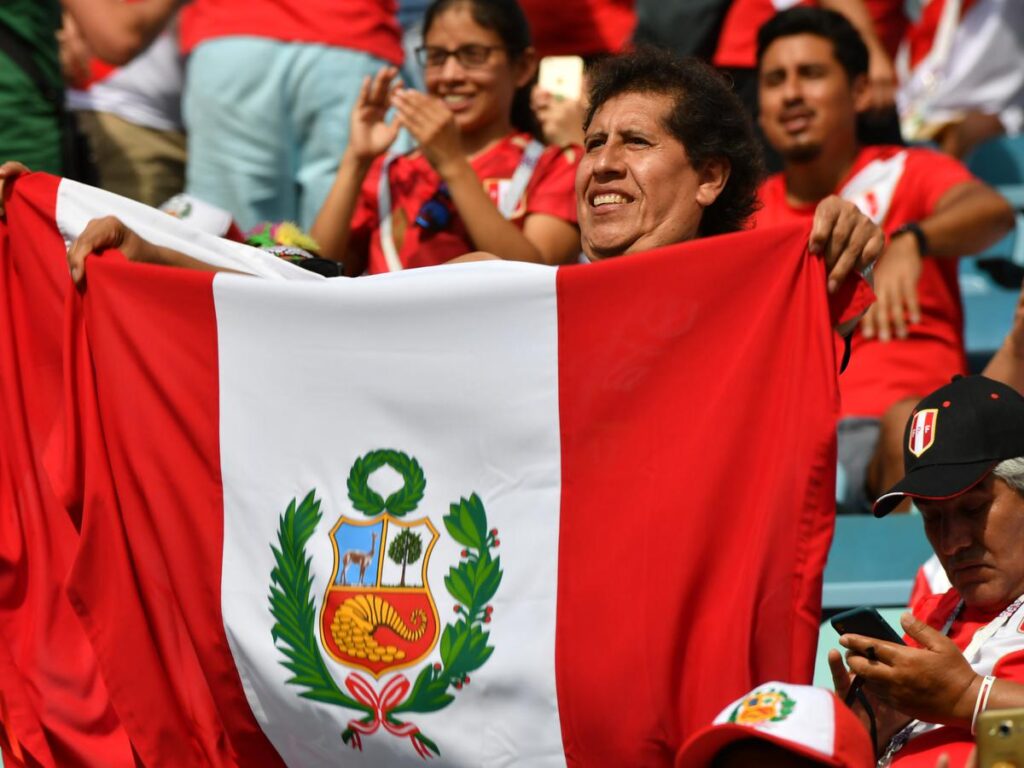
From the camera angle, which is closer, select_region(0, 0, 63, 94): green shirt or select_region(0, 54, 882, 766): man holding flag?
select_region(0, 54, 882, 766): man holding flag

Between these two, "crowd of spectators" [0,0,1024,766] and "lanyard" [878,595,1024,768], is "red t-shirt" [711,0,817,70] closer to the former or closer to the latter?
"crowd of spectators" [0,0,1024,766]

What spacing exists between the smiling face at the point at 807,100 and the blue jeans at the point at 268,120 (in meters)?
1.26

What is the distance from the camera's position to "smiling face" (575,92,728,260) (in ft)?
11.2

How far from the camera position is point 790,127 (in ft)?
17.0

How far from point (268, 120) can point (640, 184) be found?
7.36ft

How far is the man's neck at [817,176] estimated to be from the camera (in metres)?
5.18

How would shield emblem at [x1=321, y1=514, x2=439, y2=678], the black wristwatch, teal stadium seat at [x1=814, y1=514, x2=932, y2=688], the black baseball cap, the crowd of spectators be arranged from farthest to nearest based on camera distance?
the black wristwatch → the crowd of spectators → teal stadium seat at [x1=814, y1=514, x2=932, y2=688] → shield emblem at [x1=321, y1=514, x2=439, y2=678] → the black baseball cap

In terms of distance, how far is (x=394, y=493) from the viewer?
→ 303cm

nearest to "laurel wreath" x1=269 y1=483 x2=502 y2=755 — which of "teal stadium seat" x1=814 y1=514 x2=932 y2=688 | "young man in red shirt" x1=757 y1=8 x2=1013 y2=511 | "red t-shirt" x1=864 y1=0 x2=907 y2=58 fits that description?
"teal stadium seat" x1=814 y1=514 x2=932 y2=688

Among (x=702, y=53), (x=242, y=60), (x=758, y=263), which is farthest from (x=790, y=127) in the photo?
(x=758, y=263)

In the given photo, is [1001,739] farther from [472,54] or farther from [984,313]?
[984,313]

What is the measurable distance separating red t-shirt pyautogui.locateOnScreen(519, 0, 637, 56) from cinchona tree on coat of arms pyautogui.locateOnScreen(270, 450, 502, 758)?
3.28m

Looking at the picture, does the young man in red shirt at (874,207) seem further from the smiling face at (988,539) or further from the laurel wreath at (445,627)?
the laurel wreath at (445,627)

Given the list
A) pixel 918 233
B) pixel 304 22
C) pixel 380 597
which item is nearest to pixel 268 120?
pixel 304 22
